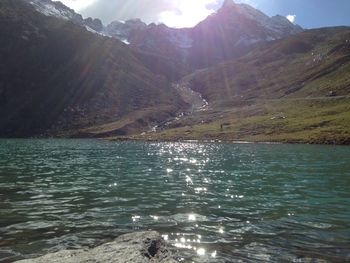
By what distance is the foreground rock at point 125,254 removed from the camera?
52.8 feet

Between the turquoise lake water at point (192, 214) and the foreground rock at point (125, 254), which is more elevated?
the foreground rock at point (125, 254)

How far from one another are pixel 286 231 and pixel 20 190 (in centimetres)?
2793

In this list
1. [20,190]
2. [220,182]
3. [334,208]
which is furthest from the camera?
[220,182]

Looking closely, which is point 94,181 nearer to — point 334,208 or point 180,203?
point 180,203

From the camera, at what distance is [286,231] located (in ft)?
87.3

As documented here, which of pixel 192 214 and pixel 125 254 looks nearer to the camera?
pixel 125 254

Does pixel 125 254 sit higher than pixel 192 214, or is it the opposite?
pixel 125 254

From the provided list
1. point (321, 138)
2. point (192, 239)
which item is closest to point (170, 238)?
point (192, 239)

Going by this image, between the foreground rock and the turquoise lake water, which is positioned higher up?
the foreground rock

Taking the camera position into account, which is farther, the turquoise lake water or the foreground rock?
the turquoise lake water

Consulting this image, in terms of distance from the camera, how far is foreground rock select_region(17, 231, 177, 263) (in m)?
16.1

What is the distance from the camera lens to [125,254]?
54.2ft

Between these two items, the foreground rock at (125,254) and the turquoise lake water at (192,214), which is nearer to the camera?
the foreground rock at (125,254)

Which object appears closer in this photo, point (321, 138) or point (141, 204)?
point (141, 204)
